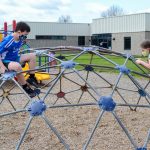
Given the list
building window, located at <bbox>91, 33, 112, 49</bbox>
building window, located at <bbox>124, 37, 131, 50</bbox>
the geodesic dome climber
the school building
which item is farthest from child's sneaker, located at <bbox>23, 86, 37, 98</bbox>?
building window, located at <bbox>91, 33, 112, 49</bbox>

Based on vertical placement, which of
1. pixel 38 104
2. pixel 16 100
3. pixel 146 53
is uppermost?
pixel 146 53

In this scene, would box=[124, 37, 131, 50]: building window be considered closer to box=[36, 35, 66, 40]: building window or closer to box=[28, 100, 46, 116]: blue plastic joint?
box=[36, 35, 66, 40]: building window

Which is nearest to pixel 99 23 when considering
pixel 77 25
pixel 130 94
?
pixel 77 25

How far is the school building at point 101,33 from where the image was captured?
36088mm

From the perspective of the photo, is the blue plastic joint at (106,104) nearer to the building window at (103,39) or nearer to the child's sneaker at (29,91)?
the child's sneaker at (29,91)

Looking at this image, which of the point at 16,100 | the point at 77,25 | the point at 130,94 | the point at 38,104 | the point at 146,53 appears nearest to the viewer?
the point at 38,104

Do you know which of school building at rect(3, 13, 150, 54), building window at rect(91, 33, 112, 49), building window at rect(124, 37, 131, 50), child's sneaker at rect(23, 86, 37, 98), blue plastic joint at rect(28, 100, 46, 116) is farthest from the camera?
building window at rect(91, 33, 112, 49)

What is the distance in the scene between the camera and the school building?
36.1 metres

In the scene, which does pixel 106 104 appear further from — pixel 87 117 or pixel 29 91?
pixel 87 117

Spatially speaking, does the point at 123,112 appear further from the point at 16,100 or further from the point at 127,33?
the point at 127,33

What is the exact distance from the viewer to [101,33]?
1619 inches

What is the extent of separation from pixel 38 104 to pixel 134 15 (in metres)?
33.1

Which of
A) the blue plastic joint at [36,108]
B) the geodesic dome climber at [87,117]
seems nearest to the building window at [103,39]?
the geodesic dome climber at [87,117]

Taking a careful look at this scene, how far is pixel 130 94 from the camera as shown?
937cm
